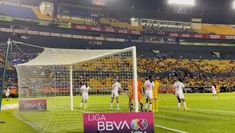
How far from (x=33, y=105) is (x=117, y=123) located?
13369 millimetres

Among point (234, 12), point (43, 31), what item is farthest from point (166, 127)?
point (234, 12)

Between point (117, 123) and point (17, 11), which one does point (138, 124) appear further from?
point (17, 11)

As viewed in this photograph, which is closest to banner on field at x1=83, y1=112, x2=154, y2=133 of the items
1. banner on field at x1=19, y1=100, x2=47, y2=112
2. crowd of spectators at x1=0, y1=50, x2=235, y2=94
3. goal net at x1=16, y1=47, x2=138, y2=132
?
goal net at x1=16, y1=47, x2=138, y2=132

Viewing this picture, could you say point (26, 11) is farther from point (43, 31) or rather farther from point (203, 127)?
point (203, 127)

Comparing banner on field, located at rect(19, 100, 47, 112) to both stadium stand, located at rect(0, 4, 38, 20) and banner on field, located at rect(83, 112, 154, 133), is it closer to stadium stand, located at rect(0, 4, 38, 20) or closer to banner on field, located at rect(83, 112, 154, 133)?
banner on field, located at rect(83, 112, 154, 133)

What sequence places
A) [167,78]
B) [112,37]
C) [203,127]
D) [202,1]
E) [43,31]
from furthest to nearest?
[202,1], [112,37], [167,78], [43,31], [203,127]

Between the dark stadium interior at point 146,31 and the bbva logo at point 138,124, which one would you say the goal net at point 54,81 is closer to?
the bbva logo at point 138,124

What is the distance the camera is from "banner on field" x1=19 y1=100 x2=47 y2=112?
71.4ft

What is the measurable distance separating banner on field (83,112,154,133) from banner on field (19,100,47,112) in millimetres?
12889

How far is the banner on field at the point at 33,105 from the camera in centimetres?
2177

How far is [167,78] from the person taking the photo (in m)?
67.2

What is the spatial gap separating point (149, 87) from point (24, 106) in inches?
298

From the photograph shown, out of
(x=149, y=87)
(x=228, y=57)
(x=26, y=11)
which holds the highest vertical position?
(x=26, y=11)

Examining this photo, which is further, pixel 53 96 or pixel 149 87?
pixel 53 96
